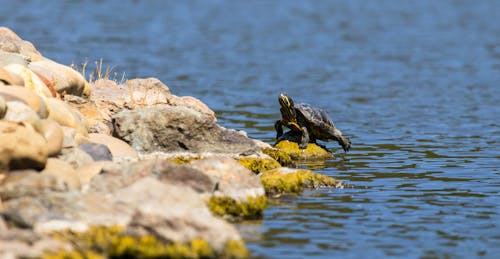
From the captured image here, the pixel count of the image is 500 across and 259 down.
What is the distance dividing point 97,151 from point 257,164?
3.46 m

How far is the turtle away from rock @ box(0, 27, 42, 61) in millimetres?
5296

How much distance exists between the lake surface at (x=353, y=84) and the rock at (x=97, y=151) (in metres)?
2.86

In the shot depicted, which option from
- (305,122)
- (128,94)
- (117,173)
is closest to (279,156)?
(305,122)

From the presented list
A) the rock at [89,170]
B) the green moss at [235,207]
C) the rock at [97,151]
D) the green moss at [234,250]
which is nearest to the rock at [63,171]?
the rock at [89,170]

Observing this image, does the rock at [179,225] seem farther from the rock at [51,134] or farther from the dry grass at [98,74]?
the dry grass at [98,74]

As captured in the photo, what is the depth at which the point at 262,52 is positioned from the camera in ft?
158

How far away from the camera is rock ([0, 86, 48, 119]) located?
16623 millimetres

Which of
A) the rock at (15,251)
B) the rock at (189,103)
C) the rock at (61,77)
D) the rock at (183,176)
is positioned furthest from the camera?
the rock at (189,103)

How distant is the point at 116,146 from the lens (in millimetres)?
18844

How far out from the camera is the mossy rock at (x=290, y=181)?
1786 centimetres

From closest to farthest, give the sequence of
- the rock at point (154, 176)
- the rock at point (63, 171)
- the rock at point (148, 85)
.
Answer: the rock at point (63, 171) → the rock at point (154, 176) → the rock at point (148, 85)

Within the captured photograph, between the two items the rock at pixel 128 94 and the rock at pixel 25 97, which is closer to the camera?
the rock at pixel 25 97

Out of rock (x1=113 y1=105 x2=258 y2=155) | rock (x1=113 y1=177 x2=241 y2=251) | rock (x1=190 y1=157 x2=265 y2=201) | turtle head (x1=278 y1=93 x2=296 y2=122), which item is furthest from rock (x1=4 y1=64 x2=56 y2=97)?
rock (x1=113 y1=177 x2=241 y2=251)

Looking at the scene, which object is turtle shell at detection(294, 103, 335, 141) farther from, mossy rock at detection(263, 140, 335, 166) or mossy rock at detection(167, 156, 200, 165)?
mossy rock at detection(167, 156, 200, 165)
